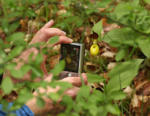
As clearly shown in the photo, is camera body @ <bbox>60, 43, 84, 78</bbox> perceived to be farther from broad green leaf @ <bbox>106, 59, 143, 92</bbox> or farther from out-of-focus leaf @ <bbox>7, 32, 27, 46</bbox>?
out-of-focus leaf @ <bbox>7, 32, 27, 46</bbox>

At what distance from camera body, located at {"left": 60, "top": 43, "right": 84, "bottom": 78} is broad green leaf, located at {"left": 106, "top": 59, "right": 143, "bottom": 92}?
0.79 ft

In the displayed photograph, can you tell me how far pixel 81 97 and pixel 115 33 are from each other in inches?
29.3

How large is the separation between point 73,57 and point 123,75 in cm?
36

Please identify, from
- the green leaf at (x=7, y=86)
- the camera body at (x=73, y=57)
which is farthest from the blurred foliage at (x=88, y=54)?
the camera body at (x=73, y=57)

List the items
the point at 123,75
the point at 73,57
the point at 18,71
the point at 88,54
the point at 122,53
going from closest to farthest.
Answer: the point at 18,71, the point at 122,53, the point at 123,75, the point at 73,57, the point at 88,54

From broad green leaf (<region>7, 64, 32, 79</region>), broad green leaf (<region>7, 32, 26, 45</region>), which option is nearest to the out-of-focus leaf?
broad green leaf (<region>7, 32, 26, 45</region>)

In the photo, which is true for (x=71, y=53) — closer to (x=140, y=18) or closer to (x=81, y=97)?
(x=140, y=18)

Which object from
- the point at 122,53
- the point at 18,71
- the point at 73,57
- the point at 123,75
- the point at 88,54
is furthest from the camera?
the point at 88,54

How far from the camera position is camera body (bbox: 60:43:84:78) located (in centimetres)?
147

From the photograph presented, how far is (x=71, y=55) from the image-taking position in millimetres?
1528

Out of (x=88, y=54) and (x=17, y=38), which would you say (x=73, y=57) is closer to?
(x=88, y=54)

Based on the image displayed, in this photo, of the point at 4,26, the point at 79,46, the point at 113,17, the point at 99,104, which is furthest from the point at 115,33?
the point at 4,26

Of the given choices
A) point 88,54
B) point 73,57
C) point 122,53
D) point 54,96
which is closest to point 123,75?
point 122,53

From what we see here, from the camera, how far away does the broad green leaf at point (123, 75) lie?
1299 millimetres
